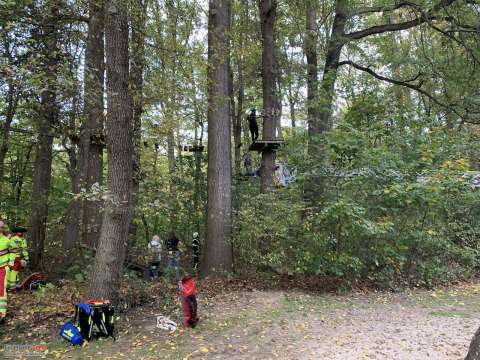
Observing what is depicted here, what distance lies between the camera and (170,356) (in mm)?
4797

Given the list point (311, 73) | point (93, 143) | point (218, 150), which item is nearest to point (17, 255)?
point (93, 143)

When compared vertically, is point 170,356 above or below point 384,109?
below

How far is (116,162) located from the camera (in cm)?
611

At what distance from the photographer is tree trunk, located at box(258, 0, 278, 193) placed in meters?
10.4

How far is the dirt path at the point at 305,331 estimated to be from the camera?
489cm

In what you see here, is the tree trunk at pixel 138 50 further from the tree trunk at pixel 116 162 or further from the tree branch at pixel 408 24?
the tree branch at pixel 408 24

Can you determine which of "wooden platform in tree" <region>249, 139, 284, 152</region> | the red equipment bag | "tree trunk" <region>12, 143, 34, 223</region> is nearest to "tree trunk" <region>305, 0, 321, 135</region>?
"wooden platform in tree" <region>249, 139, 284, 152</region>

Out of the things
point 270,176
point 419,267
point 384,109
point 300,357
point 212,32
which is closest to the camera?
point 300,357

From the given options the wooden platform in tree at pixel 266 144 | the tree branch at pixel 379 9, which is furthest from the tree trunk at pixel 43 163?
the tree branch at pixel 379 9

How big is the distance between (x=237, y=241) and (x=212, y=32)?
5155mm

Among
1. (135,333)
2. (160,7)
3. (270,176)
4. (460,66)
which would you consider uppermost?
(160,7)

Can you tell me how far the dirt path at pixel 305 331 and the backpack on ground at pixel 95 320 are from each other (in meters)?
0.20

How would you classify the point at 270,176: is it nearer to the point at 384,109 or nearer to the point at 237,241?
the point at 237,241

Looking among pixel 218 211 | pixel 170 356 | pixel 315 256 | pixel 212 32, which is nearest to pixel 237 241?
pixel 218 211
